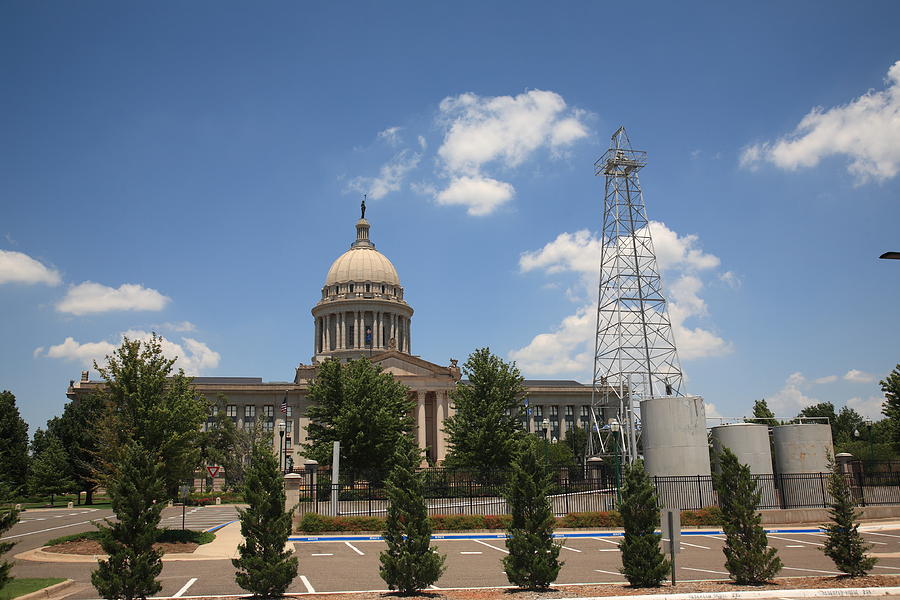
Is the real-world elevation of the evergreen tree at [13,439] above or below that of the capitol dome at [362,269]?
below

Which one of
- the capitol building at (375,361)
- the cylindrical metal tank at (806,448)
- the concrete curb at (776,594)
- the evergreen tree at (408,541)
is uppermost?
the capitol building at (375,361)

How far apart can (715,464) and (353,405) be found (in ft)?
76.6

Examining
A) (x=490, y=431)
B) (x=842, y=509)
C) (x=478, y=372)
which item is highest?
(x=478, y=372)

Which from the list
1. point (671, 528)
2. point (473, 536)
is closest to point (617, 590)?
point (671, 528)

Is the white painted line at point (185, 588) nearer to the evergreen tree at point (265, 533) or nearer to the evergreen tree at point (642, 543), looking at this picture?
the evergreen tree at point (265, 533)

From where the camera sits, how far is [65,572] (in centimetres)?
1925

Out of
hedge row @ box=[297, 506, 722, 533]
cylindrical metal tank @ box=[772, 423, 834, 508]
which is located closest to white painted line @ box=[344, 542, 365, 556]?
hedge row @ box=[297, 506, 722, 533]

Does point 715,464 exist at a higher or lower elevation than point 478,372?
lower

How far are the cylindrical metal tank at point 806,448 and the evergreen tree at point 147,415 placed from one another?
30761 millimetres

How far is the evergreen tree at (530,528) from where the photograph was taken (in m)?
15.3

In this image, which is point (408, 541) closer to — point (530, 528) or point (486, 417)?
point (530, 528)

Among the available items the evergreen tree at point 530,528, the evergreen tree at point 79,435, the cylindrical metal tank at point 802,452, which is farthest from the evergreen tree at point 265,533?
the evergreen tree at point 79,435

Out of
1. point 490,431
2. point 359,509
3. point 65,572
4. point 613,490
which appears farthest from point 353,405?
point 65,572

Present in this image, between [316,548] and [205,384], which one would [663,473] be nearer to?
[316,548]
